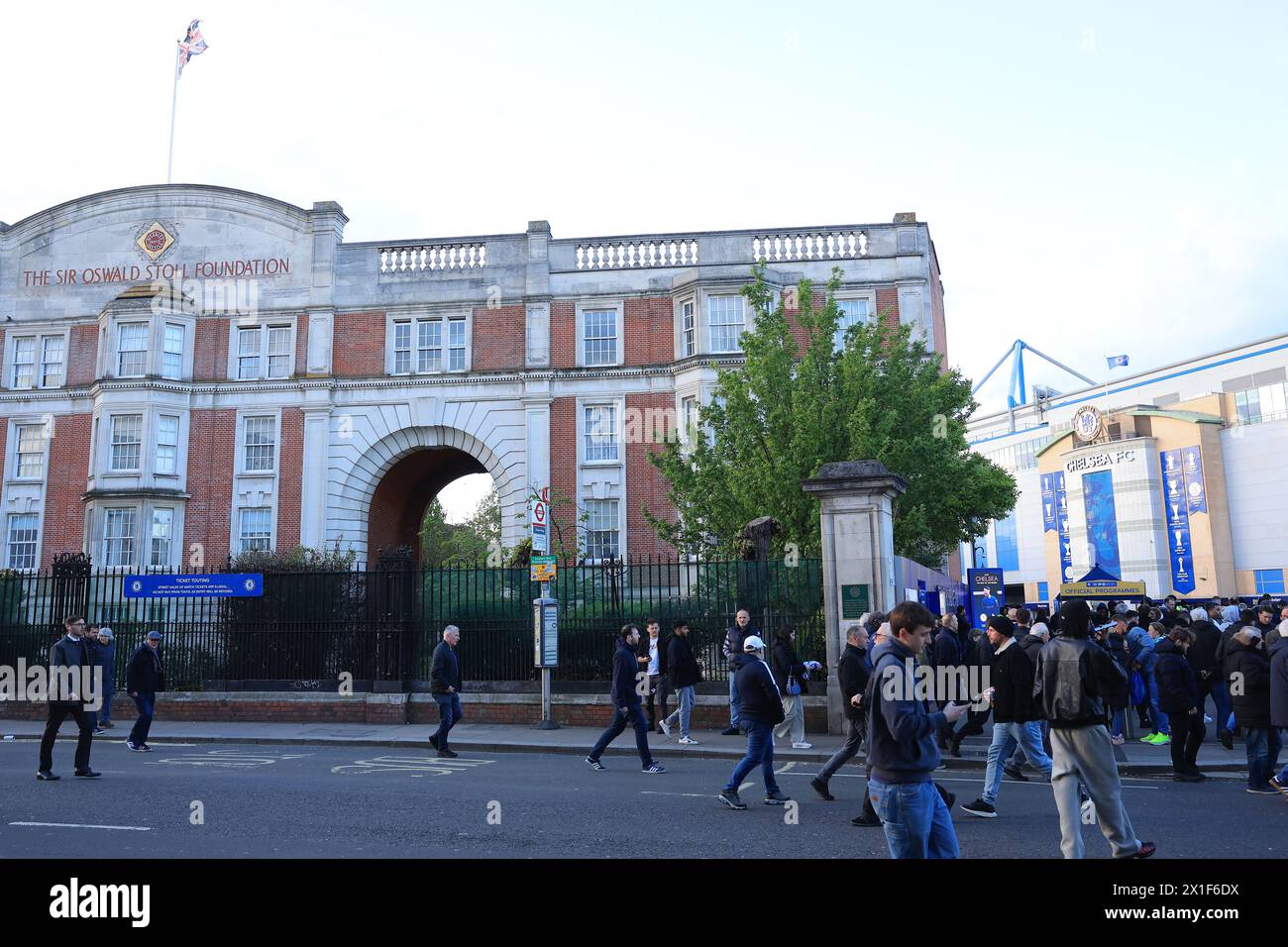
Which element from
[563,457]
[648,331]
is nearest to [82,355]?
[563,457]

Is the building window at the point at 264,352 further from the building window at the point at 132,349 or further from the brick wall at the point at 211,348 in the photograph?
the building window at the point at 132,349

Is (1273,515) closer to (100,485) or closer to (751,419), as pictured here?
(751,419)

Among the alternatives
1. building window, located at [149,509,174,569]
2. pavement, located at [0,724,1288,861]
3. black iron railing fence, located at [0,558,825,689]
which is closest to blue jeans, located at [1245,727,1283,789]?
pavement, located at [0,724,1288,861]

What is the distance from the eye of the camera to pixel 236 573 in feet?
61.2

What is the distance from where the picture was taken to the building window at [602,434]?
103 feet

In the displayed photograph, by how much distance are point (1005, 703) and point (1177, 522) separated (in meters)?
67.9

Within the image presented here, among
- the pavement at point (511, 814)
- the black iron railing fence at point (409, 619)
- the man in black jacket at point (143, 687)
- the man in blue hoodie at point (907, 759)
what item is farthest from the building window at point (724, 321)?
A: the man in blue hoodie at point (907, 759)

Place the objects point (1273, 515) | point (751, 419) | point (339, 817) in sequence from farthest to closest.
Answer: point (1273, 515)
point (751, 419)
point (339, 817)

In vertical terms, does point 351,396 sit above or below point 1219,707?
above

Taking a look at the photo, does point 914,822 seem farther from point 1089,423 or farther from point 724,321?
point 1089,423

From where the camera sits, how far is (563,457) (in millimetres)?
31219

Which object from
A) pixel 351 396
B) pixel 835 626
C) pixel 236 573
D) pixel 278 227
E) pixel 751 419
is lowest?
pixel 835 626
